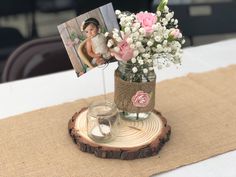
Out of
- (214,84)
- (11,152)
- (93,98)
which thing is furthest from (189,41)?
(11,152)

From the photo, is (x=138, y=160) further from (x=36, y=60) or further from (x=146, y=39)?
(x=36, y=60)

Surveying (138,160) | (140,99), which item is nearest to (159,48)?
(140,99)

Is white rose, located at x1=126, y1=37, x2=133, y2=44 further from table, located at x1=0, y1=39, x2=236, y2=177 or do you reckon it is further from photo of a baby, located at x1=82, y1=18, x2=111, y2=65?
table, located at x1=0, y1=39, x2=236, y2=177

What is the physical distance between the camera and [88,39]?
930 millimetres

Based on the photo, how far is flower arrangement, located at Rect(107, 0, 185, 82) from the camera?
864mm

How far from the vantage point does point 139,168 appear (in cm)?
89

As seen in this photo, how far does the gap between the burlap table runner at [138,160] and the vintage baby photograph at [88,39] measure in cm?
19

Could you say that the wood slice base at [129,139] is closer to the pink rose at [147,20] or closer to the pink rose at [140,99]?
the pink rose at [140,99]

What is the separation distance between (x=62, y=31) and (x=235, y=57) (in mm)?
834

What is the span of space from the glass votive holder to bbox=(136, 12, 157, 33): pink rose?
0.20 metres

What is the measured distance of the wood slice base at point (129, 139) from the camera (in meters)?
0.91

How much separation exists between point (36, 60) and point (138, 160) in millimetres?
726

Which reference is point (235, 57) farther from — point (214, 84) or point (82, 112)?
point (82, 112)

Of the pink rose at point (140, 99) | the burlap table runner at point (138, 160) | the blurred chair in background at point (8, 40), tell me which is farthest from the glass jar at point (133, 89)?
the blurred chair in background at point (8, 40)
